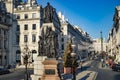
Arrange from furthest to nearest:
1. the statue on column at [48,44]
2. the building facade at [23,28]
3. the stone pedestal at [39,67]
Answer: the building facade at [23,28] < the stone pedestal at [39,67] < the statue on column at [48,44]

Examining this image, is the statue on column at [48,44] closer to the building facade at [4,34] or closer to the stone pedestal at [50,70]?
the stone pedestal at [50,70]

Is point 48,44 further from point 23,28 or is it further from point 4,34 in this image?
point 23,28

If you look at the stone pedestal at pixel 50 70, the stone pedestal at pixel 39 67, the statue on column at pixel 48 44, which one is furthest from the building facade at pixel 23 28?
the stone pedestal at pixel 50 70

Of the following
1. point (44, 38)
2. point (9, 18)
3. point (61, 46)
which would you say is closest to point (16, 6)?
point (9, 18)

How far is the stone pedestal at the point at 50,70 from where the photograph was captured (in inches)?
897

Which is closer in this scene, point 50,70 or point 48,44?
point 50,70

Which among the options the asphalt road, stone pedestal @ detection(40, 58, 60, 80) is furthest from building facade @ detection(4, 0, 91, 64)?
stone pedestal @ detection(40, 58, 60, 80)

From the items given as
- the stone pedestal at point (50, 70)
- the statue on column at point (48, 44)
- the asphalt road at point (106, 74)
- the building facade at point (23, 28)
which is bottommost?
the asphalt road at point (106, 74)

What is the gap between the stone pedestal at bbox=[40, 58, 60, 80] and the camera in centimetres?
2278

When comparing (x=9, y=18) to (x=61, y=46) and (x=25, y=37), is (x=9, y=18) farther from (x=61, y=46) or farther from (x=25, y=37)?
(x=61, y=46)

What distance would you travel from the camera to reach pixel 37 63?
979 inches

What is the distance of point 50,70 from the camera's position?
75.0 feet

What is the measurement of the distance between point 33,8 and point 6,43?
1292cm

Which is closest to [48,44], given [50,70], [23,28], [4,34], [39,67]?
[39,67]
